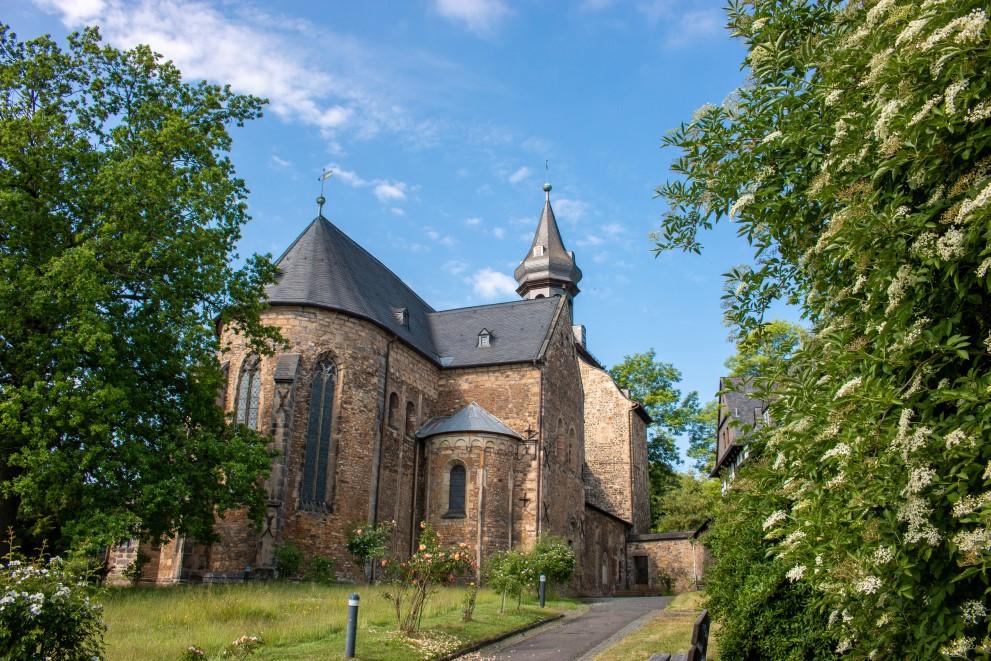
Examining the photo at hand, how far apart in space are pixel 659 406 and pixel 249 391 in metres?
34.5

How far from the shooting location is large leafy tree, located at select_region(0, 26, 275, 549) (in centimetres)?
1493

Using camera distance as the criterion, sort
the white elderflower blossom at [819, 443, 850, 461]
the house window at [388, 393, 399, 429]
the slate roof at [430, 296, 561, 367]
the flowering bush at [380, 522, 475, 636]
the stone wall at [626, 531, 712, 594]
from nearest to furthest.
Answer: the white elderflower blossom at [819, 443, 850, 461] < the flowering bush at [380, 522, 475, 636] < the house window at [388, 393, 399, 429] < the slate roof at [430, 296, 561, 367] < the stone wall at [626, 531, 712, 594]

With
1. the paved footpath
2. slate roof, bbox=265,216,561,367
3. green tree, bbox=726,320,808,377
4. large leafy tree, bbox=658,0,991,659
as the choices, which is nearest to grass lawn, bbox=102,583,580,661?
the paved footpath

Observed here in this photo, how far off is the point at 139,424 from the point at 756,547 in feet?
42.2

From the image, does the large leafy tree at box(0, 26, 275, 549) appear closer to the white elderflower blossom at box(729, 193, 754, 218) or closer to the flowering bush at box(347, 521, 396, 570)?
the flowering bush at box(347, 521, 396, 570)

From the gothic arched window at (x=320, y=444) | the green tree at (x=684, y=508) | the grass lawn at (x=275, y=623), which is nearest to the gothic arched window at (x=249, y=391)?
the gothic arched window at (x=320, y=444)

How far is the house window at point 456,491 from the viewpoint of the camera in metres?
26.6

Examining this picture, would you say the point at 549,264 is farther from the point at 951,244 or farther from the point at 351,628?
the point at 951,244

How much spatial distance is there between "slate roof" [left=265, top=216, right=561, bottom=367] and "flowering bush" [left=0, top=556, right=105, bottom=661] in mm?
16719

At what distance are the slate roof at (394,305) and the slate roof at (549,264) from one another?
46.6ft

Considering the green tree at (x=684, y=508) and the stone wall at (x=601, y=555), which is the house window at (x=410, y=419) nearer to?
the stone wall at (x=601, y=555)

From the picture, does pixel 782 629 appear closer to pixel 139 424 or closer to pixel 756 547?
pixel 756 547

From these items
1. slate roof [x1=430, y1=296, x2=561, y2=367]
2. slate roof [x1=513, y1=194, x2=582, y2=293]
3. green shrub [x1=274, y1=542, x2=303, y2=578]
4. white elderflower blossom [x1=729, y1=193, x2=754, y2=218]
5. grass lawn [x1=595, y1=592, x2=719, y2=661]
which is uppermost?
slate roof [x1=513, y1=194, x2=582, y2=293]

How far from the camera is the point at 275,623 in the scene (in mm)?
12766
